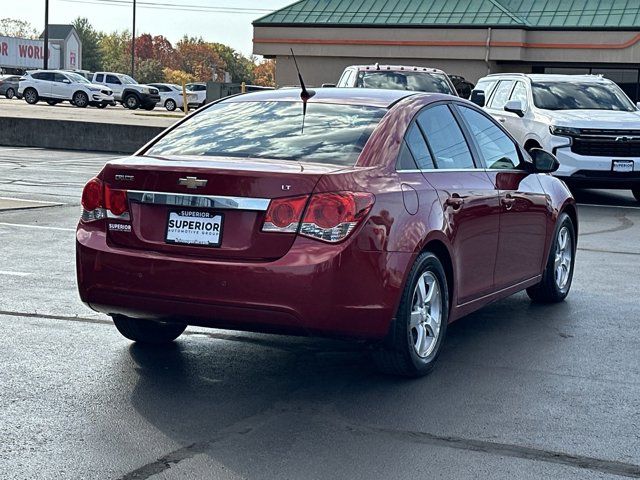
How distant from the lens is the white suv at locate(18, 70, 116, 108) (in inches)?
2192

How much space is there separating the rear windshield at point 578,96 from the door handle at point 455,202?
461 inches

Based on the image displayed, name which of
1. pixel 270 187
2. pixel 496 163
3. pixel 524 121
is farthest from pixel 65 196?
pixel 270 187

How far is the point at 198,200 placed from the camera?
19.4ft

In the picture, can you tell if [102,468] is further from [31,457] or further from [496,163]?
[496,163]

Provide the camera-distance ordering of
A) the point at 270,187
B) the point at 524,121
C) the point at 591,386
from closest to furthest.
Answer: the point at 270,187, the point at 591,386, the point at 524,121

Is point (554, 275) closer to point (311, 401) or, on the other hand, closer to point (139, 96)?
point (311, 401)

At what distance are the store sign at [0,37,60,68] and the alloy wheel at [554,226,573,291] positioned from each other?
351ft

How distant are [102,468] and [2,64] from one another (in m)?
111

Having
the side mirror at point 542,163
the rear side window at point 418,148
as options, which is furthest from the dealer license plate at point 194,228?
the side mirror at point 542,163

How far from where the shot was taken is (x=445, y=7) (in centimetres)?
4953

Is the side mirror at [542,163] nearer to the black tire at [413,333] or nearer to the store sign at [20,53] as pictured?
the black tire at [413,333]

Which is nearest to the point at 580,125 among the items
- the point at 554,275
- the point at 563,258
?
the point at 563,258

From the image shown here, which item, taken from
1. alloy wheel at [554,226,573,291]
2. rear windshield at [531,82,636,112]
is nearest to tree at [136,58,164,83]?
rear windshield at [531,82,636,112]

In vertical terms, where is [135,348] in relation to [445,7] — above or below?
below
